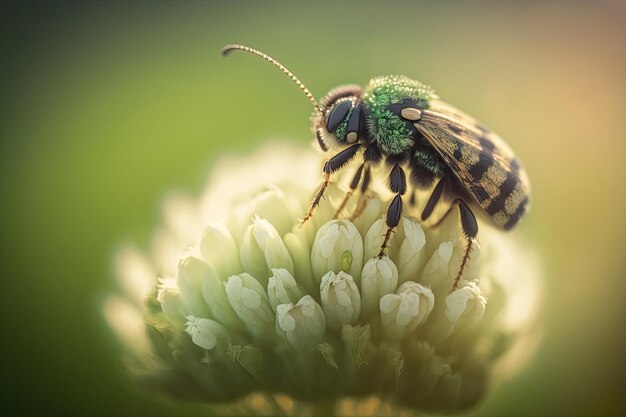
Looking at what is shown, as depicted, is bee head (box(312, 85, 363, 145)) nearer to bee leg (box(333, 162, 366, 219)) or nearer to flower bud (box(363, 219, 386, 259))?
bee leg (box(333, 162, 366, 219))

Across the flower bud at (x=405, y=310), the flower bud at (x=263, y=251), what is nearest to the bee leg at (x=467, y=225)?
the flower bud at (x=405, y=310)

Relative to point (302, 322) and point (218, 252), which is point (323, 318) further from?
point (218, 252)

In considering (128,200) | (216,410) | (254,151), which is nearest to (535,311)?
(216,410)

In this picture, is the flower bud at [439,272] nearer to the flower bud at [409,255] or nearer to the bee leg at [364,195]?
the flower bud at [409,255]

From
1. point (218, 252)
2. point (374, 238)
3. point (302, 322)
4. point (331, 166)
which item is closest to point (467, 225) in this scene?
point (374, 238)

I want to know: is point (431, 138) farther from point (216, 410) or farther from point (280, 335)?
point (216, 410)

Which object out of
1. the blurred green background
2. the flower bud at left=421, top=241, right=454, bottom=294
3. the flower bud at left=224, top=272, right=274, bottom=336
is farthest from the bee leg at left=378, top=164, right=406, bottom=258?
the blurred green background

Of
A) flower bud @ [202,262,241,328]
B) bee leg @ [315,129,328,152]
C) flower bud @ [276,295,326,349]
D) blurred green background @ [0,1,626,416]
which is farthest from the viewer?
blurred green background @ [0,1,626,416]
